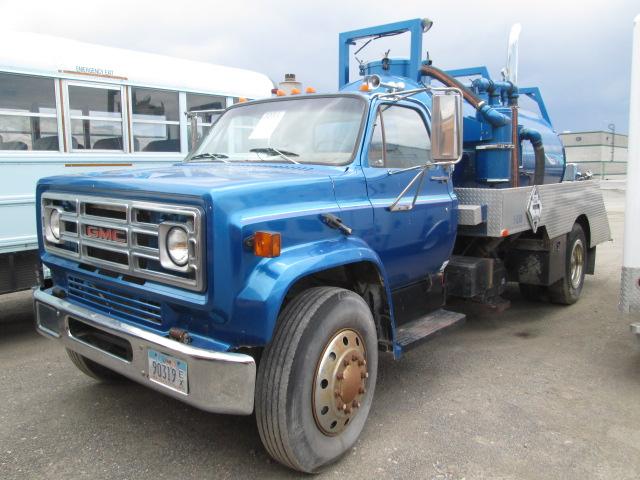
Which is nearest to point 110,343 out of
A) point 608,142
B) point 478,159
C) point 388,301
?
point 388,301

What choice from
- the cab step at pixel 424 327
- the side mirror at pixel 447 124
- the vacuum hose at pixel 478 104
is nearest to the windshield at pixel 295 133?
the side mirror at pixel 447 124

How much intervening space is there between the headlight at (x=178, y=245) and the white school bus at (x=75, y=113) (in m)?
2.49

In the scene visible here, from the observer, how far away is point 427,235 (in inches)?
163

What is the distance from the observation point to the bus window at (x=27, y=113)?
537cm

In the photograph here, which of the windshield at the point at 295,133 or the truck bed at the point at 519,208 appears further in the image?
the truck bed at the point at 519,208

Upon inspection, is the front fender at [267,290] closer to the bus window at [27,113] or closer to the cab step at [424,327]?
the cab step at [424,327]

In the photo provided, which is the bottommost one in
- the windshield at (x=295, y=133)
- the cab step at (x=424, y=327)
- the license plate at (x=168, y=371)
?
the cab step at (x=424, y=327)

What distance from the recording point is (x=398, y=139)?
4031 mm

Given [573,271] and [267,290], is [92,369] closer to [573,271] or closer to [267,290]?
[267,290]

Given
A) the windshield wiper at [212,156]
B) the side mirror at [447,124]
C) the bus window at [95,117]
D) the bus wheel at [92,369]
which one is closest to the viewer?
the side mirror at [447,124]

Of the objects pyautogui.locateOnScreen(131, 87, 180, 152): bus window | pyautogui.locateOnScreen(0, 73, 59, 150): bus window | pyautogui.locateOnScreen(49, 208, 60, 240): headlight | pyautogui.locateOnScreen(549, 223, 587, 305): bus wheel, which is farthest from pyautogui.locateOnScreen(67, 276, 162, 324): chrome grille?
pyautogui.locateOnScreen(549, 223, 587, 305): bus wheel

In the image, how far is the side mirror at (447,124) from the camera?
343 centimetres

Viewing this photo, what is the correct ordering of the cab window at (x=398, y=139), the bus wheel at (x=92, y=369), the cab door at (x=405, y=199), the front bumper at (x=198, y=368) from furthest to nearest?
the bus wheel at (x=92, y=369)
the cab window at (x=398, y=139)
the cab door at (x=405, y=199)
the front bumper at (x=198, y=368)

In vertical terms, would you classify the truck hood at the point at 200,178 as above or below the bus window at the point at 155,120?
below
